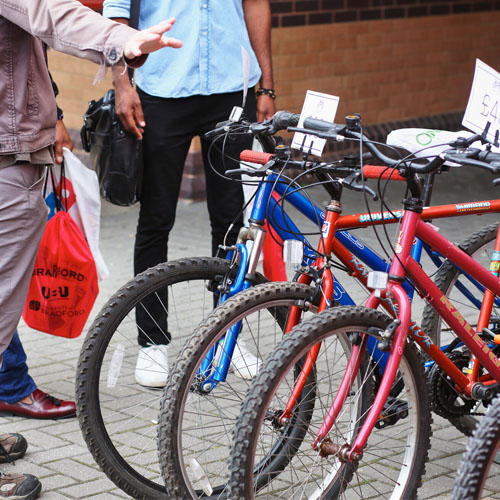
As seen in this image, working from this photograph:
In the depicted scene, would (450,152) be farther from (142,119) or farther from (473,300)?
(142,119)

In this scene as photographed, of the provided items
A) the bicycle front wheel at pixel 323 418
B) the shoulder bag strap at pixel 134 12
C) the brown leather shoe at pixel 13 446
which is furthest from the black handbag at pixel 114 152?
the bicycle front wheel at pixel 323 418

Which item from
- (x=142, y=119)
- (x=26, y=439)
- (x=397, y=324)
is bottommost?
(x=26, y=439)

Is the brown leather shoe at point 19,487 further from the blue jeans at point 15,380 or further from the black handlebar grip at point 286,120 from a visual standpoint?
the black handlebar grip at point 286,120

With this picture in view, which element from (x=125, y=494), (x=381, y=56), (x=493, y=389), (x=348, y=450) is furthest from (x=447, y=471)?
(x=381, y=56)

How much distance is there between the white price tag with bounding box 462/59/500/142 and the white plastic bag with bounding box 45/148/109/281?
75.2 inches

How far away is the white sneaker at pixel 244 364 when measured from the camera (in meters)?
3.68

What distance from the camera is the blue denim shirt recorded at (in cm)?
461

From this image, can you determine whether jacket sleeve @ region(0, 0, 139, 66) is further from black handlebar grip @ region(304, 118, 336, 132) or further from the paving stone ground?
the paving stone ground

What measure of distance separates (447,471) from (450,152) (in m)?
1.41

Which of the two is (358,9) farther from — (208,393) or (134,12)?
(208,393)

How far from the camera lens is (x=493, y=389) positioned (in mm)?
3527

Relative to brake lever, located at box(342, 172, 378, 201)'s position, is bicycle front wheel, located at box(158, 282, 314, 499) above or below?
below

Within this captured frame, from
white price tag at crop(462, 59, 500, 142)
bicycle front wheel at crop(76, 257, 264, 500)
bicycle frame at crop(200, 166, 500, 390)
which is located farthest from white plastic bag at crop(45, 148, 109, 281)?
white price tag at crop(462, 59, 500, 142)

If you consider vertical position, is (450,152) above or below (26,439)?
above
